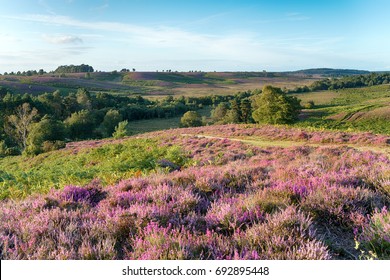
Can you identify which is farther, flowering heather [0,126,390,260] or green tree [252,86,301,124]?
green tree [252,86,301,124]

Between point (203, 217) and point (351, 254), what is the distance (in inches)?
83.2

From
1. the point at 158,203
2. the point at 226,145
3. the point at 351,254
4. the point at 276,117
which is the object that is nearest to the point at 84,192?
the point at 158,203

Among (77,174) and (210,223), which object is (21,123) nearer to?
(77,174)

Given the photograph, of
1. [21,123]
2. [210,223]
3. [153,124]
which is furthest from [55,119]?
[210,223]

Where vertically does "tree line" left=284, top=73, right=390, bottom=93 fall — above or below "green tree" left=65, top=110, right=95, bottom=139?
above

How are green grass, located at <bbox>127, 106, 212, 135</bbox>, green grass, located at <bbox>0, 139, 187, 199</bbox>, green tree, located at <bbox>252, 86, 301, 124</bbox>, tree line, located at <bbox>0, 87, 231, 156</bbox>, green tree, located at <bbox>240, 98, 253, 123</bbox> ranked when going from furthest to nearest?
green tree, located at <bbox>240, 98, 253, 123</bbox>
green grass, located at <bbox>127, 106, 212, 135</bbox>
green tree, located at <bbox>252, 86, 301, 124</bbox>
tree line, located at <bbox>0, 87, 231, 156</bbox>
green grass, located at <bbox>0, 139, 187, 199</bbox>

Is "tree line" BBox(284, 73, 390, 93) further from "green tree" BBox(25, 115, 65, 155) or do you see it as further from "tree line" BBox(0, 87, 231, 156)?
"green tree" BBox(25, 115, 65, 155)

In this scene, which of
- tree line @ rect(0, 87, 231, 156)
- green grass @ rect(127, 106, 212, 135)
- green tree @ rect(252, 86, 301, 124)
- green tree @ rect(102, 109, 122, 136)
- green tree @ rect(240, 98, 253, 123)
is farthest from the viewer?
green tree @ rect(240, 98, 253, 123)

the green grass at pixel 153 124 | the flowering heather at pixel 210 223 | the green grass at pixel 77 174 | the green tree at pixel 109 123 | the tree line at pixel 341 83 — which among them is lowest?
the green grass at pixel 153 124

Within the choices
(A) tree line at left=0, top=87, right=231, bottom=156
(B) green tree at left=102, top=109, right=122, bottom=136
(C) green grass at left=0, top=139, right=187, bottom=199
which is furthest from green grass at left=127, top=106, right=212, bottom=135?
(C) green grass at left=0, top=139, right=187, bottom=199

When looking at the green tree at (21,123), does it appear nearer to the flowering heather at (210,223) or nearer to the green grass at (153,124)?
the green grass at (153,124)

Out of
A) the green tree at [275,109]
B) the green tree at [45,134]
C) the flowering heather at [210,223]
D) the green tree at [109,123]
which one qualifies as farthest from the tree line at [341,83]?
the flowering heather at [210,223]

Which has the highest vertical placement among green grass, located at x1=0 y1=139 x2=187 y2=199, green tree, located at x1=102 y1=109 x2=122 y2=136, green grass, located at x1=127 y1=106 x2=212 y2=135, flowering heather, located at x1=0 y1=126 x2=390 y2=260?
flowering heather, located at x1=0 y1=126 x2=390 y2=260
